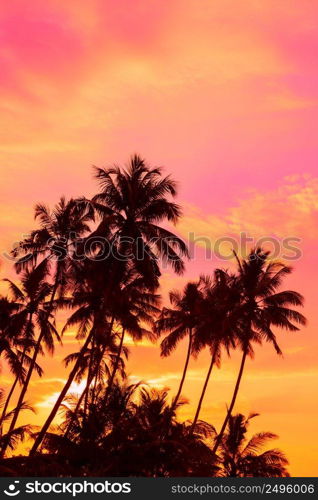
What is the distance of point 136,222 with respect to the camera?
37844mm

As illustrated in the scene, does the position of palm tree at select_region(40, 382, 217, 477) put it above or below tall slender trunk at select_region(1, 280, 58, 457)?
below

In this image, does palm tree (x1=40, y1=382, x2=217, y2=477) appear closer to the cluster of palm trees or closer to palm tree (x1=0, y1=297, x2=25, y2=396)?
the cluster of palm trees

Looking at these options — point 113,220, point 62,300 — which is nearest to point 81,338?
point 62,300

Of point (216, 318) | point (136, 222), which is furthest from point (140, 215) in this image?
point (216, 318)

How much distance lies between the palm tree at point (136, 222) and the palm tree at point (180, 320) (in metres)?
17.3

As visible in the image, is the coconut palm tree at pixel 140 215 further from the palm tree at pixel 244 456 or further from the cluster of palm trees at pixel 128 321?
the palm tree at pixel 244 456

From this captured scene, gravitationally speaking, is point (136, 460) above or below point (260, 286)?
below

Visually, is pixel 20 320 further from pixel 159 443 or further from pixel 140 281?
pixel 159 443

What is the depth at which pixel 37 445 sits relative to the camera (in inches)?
1404

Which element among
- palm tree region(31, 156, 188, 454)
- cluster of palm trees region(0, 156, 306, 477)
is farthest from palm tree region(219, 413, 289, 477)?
palm tree region(31, 156, 188, 454)

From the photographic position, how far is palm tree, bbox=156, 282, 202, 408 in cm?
5553

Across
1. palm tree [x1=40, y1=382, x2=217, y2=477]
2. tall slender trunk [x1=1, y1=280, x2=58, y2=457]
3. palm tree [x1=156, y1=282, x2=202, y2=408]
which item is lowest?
palm tree [x1=40, y1=382, x2=217, y2=477]

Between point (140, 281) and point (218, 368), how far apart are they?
689 inches

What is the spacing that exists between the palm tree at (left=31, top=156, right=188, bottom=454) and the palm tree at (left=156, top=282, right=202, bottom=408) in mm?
17290
